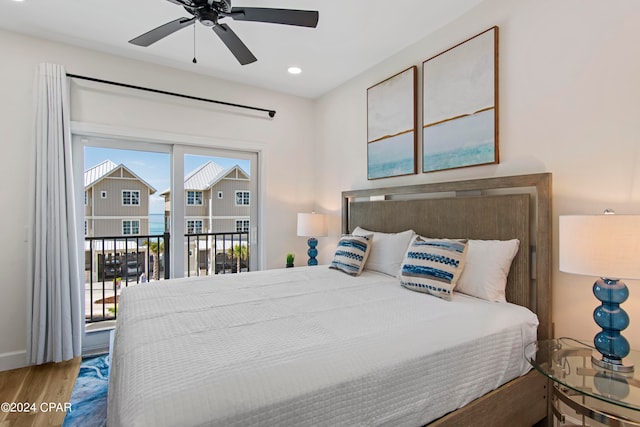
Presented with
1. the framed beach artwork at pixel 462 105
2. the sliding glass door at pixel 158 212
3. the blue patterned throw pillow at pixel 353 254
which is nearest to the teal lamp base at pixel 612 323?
the framed beach artwork at pixel 462 105

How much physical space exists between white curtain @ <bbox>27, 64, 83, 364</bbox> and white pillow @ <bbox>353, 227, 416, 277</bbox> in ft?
8.31

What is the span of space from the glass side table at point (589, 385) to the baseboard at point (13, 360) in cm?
363

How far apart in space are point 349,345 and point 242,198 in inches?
111

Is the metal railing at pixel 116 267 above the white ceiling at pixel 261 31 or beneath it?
beneath

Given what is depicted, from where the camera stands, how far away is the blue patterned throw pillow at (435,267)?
74.2 inches

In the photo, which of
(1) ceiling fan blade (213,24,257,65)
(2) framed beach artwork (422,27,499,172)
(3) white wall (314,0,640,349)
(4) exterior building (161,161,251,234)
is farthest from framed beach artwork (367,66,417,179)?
(4) exterior building (161,161,251,234)

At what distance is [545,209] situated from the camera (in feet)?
5.92

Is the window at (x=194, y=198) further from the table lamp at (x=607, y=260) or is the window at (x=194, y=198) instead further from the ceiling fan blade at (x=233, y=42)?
the table lamp at (x=607, y=260)

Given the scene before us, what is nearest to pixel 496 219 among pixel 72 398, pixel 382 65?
pixel 382 65

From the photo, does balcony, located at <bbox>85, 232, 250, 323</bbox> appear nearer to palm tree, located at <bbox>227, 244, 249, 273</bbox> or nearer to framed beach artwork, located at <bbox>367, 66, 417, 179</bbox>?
palm tree, located at <bbox>227, 244, 249, 273</bbox>

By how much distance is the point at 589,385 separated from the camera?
4.03ft

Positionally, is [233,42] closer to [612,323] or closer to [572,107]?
[572,107]

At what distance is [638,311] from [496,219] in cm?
79

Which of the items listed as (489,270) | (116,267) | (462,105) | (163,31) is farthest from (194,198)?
(489,270)
